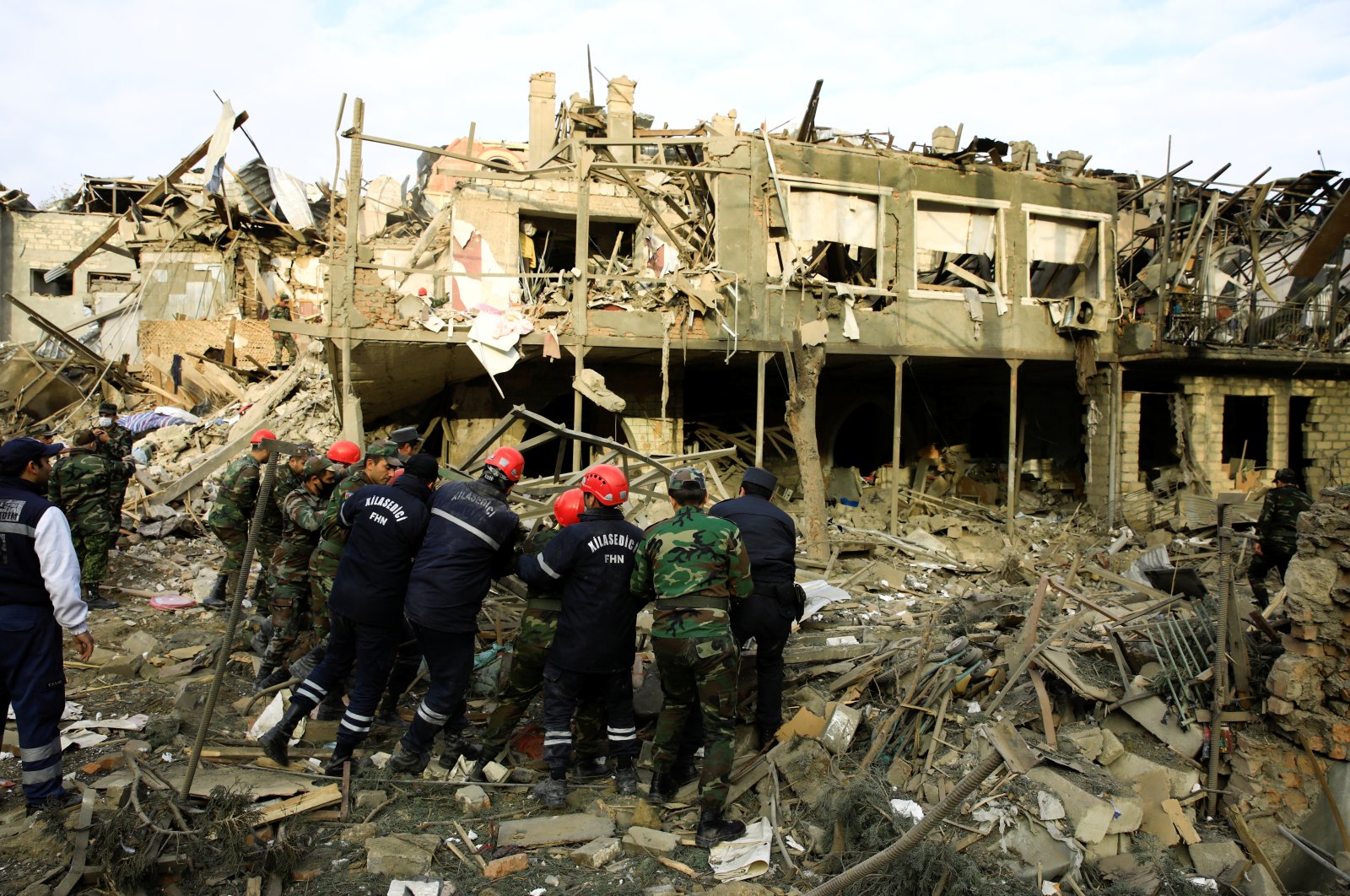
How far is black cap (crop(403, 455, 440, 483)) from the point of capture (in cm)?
485

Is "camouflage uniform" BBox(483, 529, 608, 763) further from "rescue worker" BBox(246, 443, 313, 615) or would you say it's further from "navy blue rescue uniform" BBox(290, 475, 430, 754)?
"rescue worker" BBox(246, 443, 313, 615)

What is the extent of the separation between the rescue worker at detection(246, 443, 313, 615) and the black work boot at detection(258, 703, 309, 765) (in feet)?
6.75

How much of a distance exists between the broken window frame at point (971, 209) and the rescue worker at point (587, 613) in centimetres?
1120

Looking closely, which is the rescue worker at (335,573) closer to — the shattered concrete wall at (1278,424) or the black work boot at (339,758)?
the black work boot at (339,758)

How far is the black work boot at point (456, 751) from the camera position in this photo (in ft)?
15.8

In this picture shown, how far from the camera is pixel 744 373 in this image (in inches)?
666

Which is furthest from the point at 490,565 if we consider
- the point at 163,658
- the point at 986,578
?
the point at 986,578

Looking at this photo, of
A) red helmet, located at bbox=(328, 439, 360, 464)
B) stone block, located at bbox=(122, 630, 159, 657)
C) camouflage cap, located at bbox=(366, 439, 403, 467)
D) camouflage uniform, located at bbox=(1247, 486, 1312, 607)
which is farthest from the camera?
camouflage uniform, located at bbox=(1247, 486, 1312, 607)

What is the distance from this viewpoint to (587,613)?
4.55 metres

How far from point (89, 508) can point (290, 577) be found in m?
4.02

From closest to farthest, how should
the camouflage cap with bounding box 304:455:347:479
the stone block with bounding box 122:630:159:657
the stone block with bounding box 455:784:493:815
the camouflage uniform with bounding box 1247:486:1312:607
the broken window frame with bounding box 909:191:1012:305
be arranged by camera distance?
the stone block with bounding box 455:784:493:815
the camouflage cap with bounding box 304:455:347:479
the stone block with bounding box 122:630:159:657
the camouflage uniform with bounding box 1247:486:1312:607
the broken window frame with bounding box 909:191:1012:305

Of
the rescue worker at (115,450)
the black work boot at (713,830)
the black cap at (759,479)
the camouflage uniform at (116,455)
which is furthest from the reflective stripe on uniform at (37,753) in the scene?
the camouflage uniform at (116,455)

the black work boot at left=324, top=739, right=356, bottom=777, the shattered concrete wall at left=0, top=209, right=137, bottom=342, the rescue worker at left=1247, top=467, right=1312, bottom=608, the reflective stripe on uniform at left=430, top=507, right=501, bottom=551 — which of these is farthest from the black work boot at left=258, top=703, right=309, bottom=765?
the shattered concrete wall at left=0, top=209, right=137, bottom=342

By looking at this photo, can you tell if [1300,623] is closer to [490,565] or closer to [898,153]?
[490,565]
